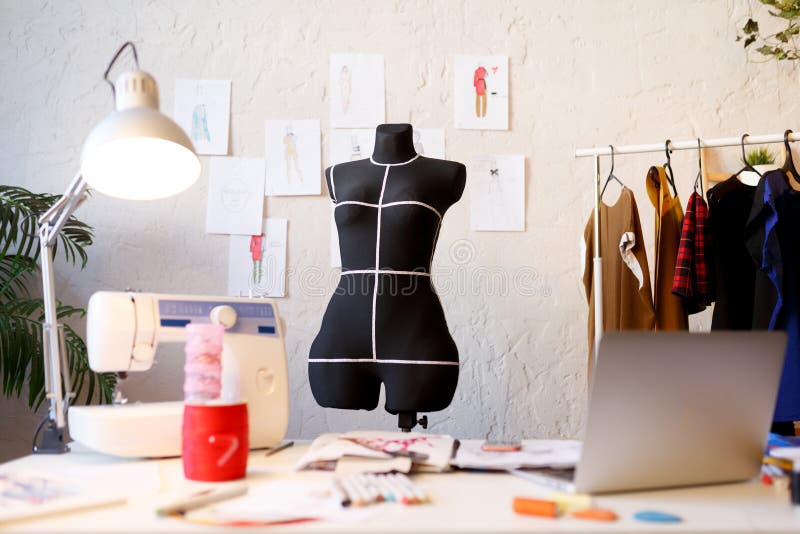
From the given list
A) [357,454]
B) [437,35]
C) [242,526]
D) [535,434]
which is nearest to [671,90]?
[437,35]

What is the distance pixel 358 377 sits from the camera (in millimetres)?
2365

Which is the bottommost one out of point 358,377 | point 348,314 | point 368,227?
point 358,377

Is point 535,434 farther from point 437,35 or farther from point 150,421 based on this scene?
point 150,421

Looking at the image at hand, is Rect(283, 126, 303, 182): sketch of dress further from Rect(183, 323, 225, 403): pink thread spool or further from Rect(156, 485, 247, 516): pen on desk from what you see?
Rect(156, 485, 247, 516): pen on desk

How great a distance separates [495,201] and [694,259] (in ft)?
3.08

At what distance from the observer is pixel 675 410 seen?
1.09m

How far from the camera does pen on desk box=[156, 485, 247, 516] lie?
100cm

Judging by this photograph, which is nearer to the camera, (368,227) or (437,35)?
(368,227)

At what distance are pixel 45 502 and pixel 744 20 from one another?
335 centimetres

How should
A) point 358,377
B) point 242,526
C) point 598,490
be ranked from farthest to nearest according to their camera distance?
1. point 358,377
2. point 598,490
3. point 242,526

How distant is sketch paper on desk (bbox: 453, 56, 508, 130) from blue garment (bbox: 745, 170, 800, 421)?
3.98ft

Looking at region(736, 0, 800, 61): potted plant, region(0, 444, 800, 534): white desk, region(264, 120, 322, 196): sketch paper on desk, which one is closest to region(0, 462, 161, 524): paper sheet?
region(0, 444, 800, 534): white desk

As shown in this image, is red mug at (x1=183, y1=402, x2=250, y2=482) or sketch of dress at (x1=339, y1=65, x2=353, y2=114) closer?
red mug at (x1=183, y1=402, x2=250, y2=482)

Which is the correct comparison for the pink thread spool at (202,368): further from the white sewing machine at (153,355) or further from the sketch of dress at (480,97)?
the sketch of dress at (480,97)
